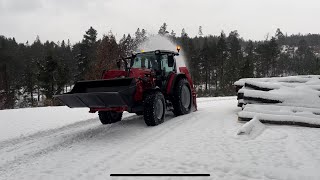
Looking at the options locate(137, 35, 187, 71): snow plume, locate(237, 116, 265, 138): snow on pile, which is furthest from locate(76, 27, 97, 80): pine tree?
locate(237, 116, 265, 138): snow on pile

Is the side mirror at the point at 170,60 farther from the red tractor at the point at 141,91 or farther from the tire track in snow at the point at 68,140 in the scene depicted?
the tire track in snow at the point at 68,140

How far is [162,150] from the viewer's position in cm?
570

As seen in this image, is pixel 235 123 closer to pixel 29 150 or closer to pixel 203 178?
pixel 203 178

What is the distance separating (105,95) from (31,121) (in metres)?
3.80

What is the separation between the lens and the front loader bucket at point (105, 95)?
7.08 meters

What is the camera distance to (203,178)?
4277mm

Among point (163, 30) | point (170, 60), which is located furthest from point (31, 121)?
point (163, 30)

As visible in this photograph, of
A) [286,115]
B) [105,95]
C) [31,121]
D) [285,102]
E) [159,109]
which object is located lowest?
[31,121]

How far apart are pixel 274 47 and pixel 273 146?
67.7 meters

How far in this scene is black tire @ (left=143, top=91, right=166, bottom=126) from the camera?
8.00 m

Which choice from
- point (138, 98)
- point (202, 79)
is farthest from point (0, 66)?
point (138, 98)

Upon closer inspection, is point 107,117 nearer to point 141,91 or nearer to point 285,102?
point 141,91

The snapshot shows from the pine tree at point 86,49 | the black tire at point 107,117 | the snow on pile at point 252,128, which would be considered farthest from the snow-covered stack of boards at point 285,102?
the pine tree at point 86,49

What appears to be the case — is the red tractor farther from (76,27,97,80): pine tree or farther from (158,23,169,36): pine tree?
(158,23,169,36): pine tree
